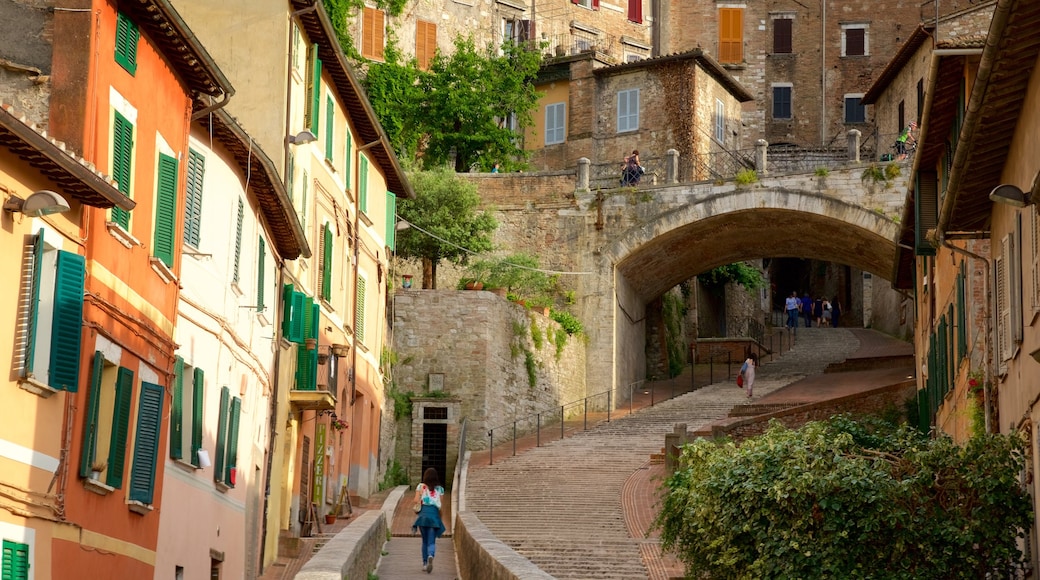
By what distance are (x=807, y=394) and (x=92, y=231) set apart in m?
28.0

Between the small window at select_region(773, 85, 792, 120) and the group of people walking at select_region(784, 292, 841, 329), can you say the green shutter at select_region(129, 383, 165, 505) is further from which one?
the group of people walking at select_region(784, 292, 841, 329)

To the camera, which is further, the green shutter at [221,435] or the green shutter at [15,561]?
the green shutter at [221,435]

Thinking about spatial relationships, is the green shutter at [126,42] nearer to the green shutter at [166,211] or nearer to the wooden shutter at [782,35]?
the green shutter at [166,211]

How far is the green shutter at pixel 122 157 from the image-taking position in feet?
41.2

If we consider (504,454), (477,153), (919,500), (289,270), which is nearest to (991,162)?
(919,500)

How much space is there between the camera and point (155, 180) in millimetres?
13797

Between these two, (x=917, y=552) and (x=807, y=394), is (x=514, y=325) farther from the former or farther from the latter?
(x=917, y=552)

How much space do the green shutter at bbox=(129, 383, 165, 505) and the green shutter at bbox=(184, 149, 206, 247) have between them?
2.01m

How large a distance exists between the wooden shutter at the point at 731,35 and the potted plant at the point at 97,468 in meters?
45.8

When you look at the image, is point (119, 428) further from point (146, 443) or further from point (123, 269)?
point (123, 269)

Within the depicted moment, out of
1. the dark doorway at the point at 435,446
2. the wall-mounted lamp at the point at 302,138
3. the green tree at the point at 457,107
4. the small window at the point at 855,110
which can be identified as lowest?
the dark doorway at the point at 435,446

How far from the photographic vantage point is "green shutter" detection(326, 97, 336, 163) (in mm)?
25438

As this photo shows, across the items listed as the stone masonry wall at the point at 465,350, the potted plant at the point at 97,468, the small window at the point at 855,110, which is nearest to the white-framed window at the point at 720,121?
the small window at the point at 855,110

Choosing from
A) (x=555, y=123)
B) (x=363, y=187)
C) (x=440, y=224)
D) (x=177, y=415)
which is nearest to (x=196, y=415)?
(x=177, y=415)
